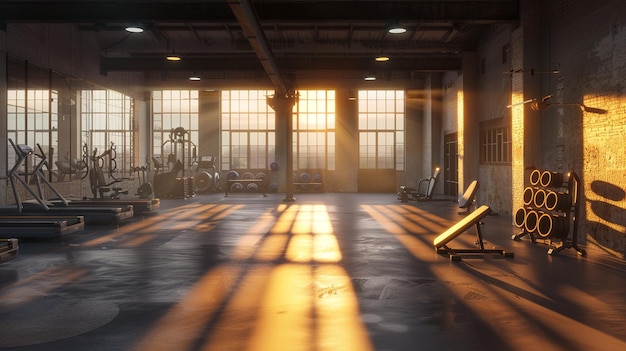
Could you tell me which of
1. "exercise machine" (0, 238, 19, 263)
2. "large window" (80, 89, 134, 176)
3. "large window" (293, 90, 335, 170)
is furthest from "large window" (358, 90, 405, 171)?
"exercise machine" (0, 238, 19, 263)

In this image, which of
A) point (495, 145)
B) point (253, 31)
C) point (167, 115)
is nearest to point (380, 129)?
point (167, 115)

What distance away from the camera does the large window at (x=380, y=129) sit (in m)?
21.3

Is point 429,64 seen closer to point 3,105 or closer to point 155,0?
point 155,0

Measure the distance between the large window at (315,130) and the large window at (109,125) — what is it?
6.74 m

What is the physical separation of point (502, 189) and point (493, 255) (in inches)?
212

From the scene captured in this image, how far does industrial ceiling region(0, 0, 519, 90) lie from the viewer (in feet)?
30.1

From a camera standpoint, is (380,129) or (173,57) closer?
(173,57)

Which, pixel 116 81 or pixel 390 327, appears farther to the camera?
pixel 116 81

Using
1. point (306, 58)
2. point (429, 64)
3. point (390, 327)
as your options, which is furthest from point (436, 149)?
point (390, 327)

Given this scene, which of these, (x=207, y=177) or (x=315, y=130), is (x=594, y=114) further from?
(x=315, y=130)

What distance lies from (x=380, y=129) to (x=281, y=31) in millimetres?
9359

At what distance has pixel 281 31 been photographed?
12.8 metres

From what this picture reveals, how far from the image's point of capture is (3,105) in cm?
1014

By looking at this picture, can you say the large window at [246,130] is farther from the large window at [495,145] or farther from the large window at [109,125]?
the large window at [495,145]
